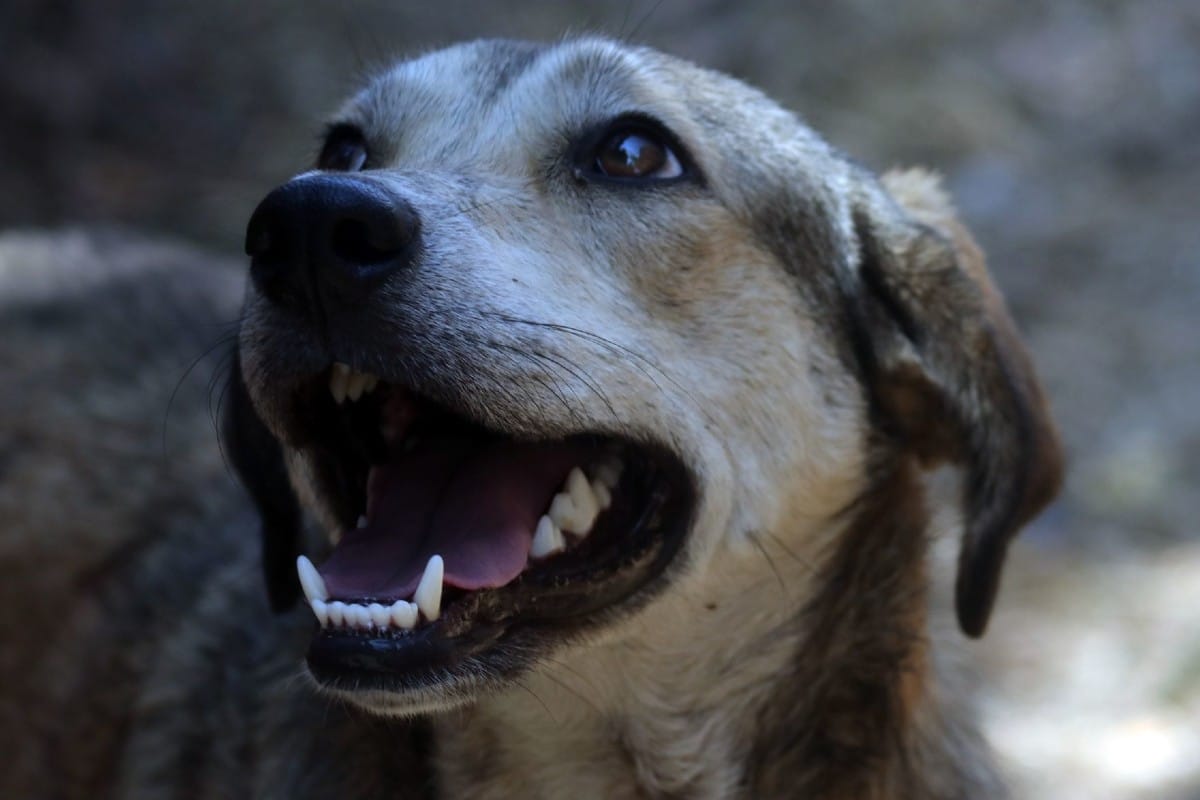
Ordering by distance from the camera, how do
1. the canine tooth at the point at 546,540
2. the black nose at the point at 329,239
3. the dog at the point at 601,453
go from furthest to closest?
the canine tooth at the point at 546,540
the dog at the point at 601,453
the black nose at the point at 329,239

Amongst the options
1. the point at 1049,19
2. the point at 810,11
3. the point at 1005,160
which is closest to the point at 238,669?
the point at 1005,160

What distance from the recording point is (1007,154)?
25.4 feet

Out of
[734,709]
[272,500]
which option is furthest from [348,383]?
[734,709]

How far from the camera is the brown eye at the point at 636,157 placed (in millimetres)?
2951

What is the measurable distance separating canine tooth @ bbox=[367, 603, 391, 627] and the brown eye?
1.00 meters

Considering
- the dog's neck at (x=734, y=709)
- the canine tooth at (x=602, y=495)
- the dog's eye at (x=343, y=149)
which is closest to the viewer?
the canine tooth at (x=602, y=495)

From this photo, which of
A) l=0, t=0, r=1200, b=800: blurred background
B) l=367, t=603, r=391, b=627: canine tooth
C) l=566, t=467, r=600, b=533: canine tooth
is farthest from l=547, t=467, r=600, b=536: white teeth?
l=0, t=0, r=1200, b=800: blurred background

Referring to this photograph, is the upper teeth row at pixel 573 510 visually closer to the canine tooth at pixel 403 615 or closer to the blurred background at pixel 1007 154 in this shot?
the canine tooth at pixel 403 615

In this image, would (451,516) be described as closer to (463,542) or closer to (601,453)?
(463,542)

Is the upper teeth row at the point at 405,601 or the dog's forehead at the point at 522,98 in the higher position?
the dog's forehead at the point at 522,98

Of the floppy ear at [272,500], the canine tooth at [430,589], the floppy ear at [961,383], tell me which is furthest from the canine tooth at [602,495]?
the floppy ear at [272,500]

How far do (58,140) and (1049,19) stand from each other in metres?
5.35

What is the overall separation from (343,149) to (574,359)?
0.97 m

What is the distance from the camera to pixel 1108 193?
7574 millimetres
